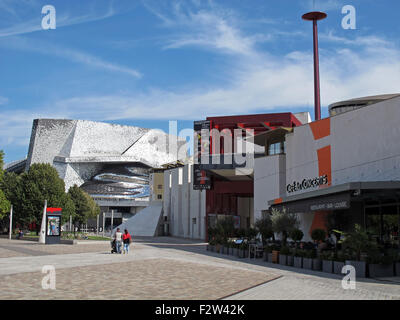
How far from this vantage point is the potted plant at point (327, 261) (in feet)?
57.4

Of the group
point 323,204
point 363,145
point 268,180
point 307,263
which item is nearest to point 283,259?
point 307,263

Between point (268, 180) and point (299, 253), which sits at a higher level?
point (268, 180)

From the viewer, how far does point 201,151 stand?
4928 cm

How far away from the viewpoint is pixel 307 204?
23328 mm

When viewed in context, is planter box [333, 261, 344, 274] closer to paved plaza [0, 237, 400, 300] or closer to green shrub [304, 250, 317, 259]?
paved plaza [0, 237, 400, 300]

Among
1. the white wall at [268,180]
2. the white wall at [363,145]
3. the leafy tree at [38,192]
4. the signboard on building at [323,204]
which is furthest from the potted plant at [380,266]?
the leafy tree at [38,192]

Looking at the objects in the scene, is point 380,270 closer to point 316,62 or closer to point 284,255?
point 284,255

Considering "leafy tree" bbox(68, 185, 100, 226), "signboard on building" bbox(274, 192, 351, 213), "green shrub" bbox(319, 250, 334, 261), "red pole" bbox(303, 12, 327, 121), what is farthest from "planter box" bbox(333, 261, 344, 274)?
"leafy tree" bbox(68, 185, 100, 226)

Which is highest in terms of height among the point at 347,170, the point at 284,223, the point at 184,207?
the point at 347,170

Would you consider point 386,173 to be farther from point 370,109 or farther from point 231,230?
point 231,230

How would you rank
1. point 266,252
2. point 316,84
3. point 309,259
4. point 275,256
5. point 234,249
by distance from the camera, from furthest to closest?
point 316,84 → point 234,249 → point 266,252 → point 275,256 → point 309,259

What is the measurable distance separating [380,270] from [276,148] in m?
21.1

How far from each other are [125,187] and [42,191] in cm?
6239
